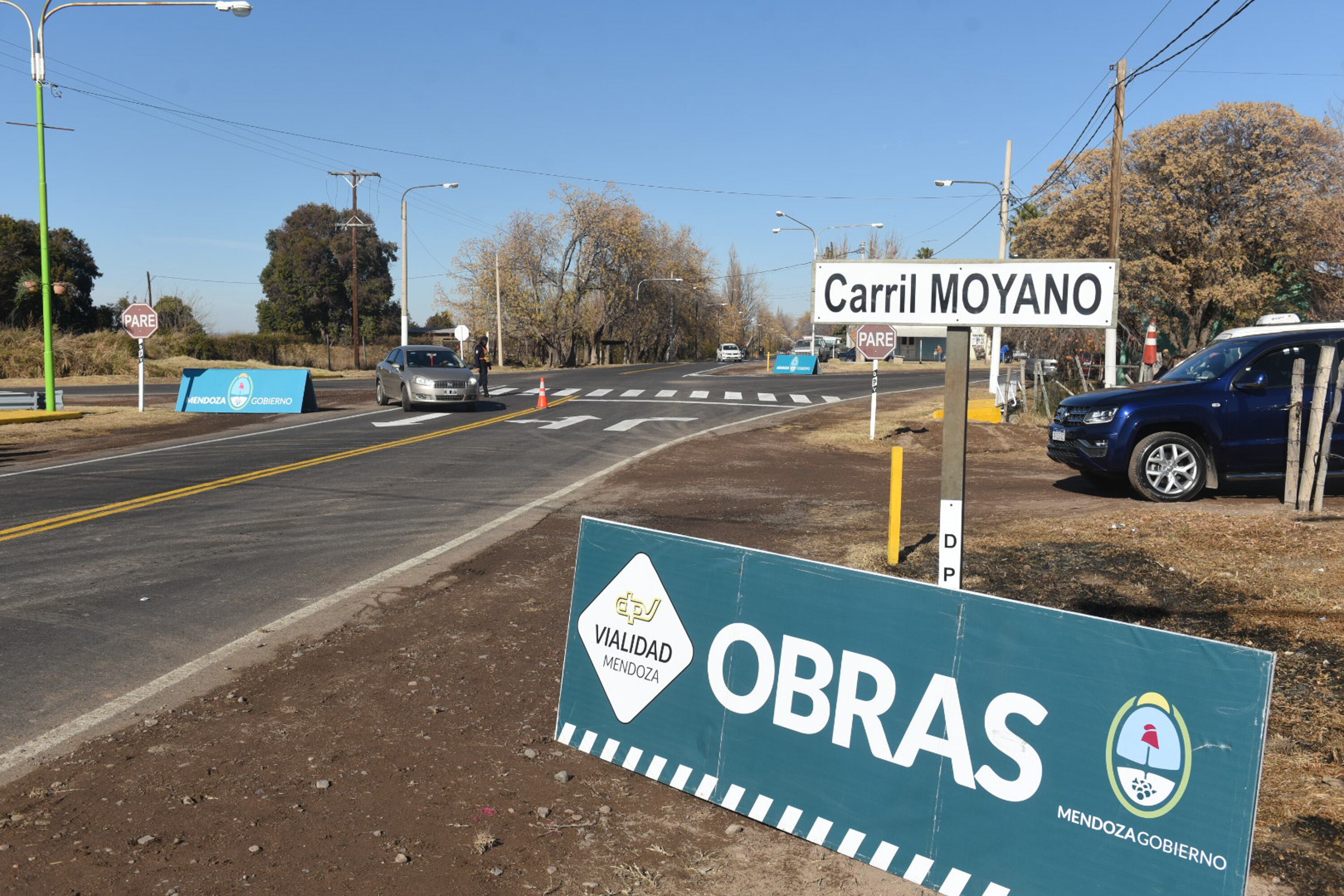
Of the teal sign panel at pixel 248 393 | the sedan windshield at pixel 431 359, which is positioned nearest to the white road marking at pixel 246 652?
the sedan windshield at pixel 431 359

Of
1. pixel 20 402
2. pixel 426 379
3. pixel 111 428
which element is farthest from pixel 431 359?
pixel 20 402

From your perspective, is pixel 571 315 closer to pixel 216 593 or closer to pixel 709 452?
pixel 709 452

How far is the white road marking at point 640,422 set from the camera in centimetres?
2236

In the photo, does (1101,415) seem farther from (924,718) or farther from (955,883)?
(955,883)

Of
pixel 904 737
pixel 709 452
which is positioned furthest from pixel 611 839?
pixel 709 452

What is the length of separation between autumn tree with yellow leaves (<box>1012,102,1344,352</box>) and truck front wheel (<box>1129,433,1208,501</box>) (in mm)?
23479

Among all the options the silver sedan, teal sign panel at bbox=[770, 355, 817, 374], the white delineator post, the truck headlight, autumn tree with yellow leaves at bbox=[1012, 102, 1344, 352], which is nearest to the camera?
the truck headlight

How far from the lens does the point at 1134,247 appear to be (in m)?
34.3

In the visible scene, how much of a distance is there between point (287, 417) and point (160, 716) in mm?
20182

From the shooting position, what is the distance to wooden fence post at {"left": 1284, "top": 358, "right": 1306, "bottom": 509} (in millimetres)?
9758

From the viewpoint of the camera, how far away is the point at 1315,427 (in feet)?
31.4

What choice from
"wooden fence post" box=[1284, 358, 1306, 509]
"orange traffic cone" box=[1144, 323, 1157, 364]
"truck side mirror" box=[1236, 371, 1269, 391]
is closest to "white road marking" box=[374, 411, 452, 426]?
"truck side mirror" box=[1236, 371, 1269, 391]

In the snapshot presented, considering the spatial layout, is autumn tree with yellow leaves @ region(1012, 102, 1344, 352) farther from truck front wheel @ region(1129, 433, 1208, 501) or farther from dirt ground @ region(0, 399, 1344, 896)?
dirt ground @ region(0, 399, 1344, 896)

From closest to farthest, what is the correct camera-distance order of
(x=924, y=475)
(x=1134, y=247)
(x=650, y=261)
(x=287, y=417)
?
(x=924, y=475)
(x=287, y=417)
(x=1134, y=247)
(x=650, y=261)
